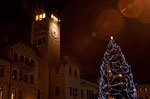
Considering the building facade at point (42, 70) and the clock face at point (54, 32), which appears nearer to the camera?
the building facade at point (42, 70)

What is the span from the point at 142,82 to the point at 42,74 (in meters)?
Answer: 46.8

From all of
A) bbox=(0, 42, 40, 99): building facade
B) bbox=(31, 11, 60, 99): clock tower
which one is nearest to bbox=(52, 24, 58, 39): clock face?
bbox=(31, 11, 60, 99): clock tower

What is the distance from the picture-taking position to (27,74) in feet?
121

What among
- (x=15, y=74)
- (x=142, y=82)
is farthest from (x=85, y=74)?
(x=15, y=74)

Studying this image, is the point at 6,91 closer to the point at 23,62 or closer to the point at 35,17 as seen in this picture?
the point at 23,62

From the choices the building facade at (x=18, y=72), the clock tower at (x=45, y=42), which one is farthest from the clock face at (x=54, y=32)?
the building facade at (x=18, y=72)

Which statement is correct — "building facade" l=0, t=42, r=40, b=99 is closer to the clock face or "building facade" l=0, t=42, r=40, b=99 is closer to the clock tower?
the clock tower

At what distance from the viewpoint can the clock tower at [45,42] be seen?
4444 centimetres

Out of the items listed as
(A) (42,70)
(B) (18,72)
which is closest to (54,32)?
(A) (42,70)

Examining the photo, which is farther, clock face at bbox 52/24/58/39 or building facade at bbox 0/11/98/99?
clock face at bbox 52/24/58/39

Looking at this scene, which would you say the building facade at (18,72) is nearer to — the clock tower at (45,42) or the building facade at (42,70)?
the building facade at (42,70)

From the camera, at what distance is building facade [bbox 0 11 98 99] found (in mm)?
33481

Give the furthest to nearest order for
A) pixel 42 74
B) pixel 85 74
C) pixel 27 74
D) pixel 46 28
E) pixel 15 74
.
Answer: pixel 85 74, pixel 46 28, pixel 42 74, pixel 27 74, pixel 15 74

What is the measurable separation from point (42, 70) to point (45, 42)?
666cm
